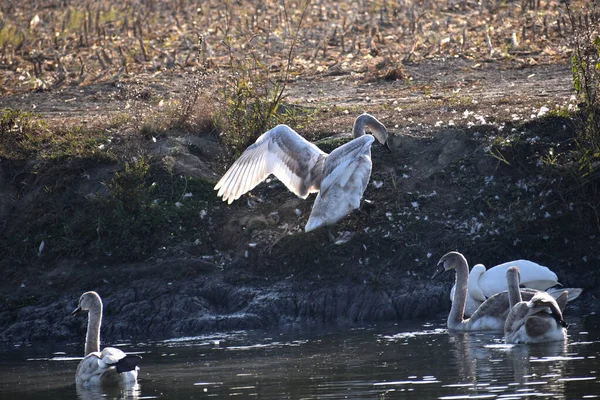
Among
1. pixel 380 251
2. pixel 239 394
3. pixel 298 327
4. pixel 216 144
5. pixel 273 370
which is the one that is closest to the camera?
pixel 239 394

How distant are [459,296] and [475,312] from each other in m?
0.22

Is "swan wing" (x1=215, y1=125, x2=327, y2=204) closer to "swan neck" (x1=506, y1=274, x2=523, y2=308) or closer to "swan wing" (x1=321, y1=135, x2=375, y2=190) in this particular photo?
"swan wing" (x1=321, y1=135, x2=375, y2=190)

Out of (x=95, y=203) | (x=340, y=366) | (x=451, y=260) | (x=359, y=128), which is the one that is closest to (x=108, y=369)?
(x=340, y=366)

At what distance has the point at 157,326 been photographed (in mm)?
11828

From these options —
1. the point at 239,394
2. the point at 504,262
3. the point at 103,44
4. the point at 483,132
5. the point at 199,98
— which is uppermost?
the point at 103,44

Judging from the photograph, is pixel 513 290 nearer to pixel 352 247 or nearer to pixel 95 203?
pixel 352 247

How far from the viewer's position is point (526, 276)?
11.0 meters

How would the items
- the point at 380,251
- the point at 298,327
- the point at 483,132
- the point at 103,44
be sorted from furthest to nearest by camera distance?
the point at 103,44, the point at 483,132, the point at 380,251, the point at 298,327

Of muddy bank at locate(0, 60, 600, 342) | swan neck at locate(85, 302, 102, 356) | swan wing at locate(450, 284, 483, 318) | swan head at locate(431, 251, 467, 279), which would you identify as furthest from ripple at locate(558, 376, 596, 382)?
swan neck at locate(85, 302, 102, 356)

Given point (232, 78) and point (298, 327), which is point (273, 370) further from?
point (232, 78)

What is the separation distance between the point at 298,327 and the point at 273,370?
8.33 feet

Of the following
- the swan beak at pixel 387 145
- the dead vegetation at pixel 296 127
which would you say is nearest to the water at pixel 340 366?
the dead vegetation at pixel 296 127

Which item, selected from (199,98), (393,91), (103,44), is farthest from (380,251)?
(103,44)

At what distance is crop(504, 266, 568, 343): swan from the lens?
30.9 ft
